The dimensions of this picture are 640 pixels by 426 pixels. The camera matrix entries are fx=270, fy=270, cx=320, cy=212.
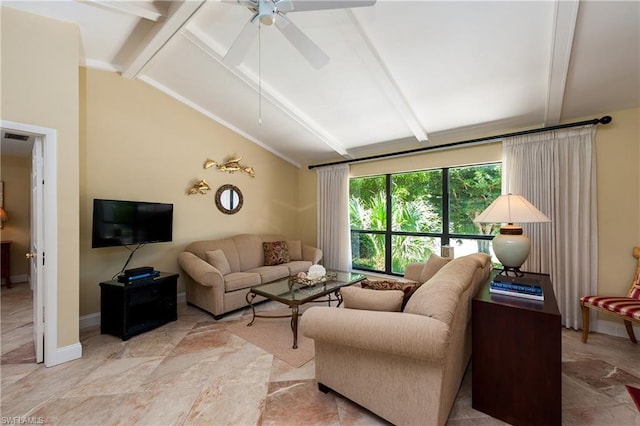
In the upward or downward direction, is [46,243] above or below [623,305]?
above

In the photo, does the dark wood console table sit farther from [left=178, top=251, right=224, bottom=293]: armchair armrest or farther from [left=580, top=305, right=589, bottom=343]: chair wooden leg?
[left=178, top=251, right=224, bottom=293]: armchair armrest

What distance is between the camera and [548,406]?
5.18ft

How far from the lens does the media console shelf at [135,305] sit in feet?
9.42

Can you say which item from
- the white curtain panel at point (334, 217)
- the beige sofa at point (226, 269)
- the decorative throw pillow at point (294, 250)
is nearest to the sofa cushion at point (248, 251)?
the beige sofa at point (226, 269)

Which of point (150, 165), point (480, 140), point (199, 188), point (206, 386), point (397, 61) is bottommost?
point (206, 386)

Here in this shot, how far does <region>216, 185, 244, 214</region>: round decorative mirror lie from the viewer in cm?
451

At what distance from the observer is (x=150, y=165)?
374 cm

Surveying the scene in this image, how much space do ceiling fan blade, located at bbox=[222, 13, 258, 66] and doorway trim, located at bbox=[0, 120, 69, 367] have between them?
169 centimetres

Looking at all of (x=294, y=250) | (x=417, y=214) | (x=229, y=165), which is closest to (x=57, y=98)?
(x=229, y=165)

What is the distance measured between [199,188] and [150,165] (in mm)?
715

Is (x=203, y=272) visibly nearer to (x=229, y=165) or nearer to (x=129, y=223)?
(x=129, y=223)

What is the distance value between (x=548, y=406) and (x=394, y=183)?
11.7ft

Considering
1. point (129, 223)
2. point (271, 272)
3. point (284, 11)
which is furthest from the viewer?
point (271, 272)

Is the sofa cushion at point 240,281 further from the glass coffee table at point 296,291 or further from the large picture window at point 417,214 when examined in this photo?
the large picture window at point 417,214
